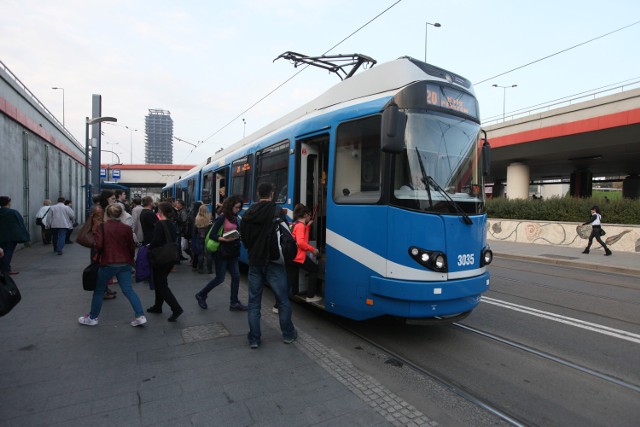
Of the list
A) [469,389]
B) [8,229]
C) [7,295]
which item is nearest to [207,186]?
[8,229]

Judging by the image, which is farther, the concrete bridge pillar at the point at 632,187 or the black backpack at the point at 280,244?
the concrete bridge pillar at the point at 632,187

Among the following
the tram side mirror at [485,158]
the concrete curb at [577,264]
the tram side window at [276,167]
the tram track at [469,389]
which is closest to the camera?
the tram track at [469,389]

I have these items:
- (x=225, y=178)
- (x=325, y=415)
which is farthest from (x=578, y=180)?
(x=325, y=415)

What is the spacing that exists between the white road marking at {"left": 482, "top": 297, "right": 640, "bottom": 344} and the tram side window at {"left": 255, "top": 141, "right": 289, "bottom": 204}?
414 cm

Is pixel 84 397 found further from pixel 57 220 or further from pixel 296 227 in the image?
pixel 57 220

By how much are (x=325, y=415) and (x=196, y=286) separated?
5239 mm

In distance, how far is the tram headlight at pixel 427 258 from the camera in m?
4.23

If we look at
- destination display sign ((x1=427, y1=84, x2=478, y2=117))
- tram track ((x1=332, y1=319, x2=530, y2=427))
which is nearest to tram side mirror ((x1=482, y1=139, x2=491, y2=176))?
destination display sign ((x1=427, y1=84, x2=478, y2=117))

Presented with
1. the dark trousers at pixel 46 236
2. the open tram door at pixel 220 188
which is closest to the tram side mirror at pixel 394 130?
the open tram door at pixel 220 188

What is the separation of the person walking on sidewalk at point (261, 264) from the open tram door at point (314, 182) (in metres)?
1.39

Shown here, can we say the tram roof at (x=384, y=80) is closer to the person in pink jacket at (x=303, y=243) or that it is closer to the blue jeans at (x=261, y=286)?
the person in pink jacket at (x=303, y=243)

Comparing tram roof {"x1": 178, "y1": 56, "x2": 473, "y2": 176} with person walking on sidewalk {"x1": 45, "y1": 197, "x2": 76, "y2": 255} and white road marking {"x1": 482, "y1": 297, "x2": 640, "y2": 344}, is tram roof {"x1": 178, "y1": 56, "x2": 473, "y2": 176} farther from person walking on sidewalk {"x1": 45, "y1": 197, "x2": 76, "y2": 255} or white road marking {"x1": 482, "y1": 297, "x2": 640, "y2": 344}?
person walking on sidewalk {"x1": 45, "y1": 197, "x2": 76, "y2": 255}

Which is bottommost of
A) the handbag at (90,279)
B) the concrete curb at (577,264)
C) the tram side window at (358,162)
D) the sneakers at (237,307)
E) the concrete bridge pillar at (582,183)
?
the concrete curb at (577,264)

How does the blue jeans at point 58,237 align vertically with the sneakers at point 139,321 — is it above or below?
above
